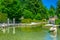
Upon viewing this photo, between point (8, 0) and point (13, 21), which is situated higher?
point (8, 0)

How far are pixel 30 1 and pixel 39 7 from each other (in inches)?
120

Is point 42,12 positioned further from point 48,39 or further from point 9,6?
point 48,39

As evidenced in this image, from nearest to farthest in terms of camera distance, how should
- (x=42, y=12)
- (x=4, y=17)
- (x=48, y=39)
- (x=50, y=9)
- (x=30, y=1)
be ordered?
1. (x=48, y=39)
2. (x=4, y=17)
3. (x=30, y=1)
4. (x=42, y=12)
5. (x=50, y=9)

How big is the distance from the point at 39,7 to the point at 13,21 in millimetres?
12133

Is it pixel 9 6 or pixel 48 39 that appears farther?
pixel 9 6

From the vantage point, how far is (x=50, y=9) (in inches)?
2537

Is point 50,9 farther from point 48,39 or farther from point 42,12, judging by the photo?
point 48,39

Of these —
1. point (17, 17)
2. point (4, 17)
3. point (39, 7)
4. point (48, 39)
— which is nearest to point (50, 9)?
point (39, 7)

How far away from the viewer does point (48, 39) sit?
15.1 m

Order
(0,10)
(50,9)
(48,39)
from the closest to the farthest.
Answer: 1. (48,39)
2. (0,10)
3. (50,9)

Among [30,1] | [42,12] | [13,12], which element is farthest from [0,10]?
[42,12]

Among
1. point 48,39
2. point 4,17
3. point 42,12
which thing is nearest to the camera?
point 48,39

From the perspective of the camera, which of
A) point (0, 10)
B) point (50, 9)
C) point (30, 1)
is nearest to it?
point (0, 10)

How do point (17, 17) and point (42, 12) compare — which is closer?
point (17, 17)
